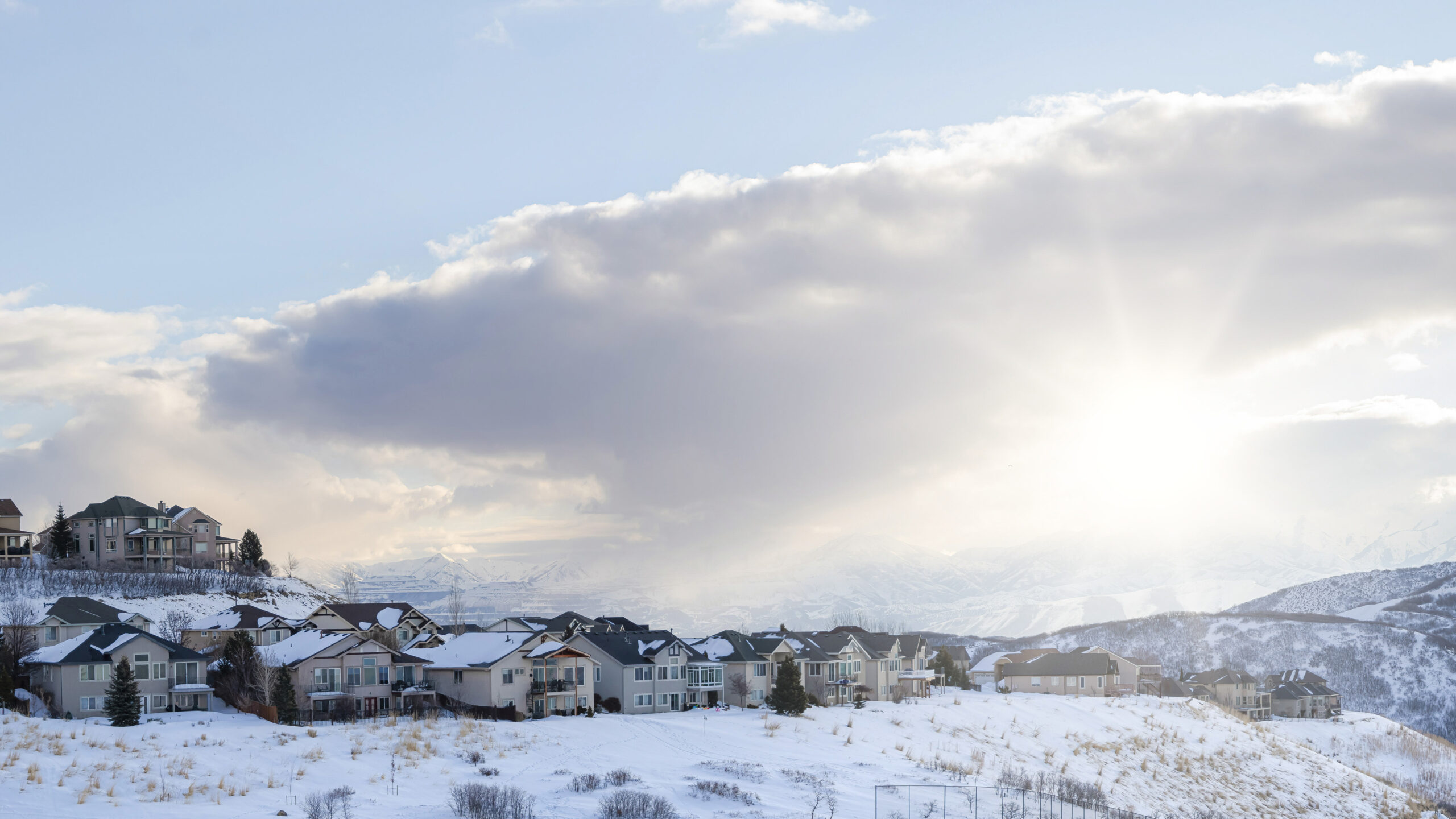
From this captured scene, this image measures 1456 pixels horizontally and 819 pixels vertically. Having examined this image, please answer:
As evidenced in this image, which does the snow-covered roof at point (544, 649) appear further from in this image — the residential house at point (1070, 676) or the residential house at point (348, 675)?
the residential house at point (1070, 676)

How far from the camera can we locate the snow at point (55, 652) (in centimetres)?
6341

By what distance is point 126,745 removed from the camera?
1940 inches

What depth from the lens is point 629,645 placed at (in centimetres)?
8200

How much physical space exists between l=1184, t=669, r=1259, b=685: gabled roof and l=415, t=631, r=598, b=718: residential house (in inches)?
3615

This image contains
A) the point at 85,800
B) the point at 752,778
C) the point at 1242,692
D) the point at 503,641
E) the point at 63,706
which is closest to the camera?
the point at 85,800

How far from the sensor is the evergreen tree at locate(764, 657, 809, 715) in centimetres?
7725

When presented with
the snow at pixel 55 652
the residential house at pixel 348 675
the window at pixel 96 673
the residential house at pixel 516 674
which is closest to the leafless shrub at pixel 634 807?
the residential house at pixel 516 674

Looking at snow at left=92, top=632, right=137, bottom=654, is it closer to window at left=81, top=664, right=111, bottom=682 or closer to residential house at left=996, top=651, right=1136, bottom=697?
window at left=81, top=664, right=111, bottom=682

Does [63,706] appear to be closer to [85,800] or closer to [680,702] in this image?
[85,800]

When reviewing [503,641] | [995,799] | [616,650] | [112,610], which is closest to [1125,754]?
[995,799]

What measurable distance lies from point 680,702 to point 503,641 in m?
15.0

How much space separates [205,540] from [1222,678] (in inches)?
4822

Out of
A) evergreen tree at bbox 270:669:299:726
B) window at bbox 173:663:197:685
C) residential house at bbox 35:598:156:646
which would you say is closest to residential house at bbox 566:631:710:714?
evergreen tree at bbox 270:669:299:726

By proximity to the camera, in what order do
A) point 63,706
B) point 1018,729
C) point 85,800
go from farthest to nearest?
point 1018,729 < point 63,706 < point 85,800
